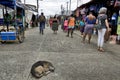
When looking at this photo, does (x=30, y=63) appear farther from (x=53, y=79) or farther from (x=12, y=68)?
(x=53, y=79)

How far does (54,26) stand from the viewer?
67.7 feet

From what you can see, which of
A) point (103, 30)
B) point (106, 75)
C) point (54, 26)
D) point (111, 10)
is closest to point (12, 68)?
point (106, 75)

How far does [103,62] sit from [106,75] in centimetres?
156

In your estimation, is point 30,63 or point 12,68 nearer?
point 12,68

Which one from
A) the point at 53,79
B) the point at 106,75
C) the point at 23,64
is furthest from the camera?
the point at 23,64

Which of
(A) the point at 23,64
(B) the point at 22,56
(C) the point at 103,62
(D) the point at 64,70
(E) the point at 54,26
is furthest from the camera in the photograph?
(E) the point at 54,26

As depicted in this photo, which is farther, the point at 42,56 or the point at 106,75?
the point at 42,56

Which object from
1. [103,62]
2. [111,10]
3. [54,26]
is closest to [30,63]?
[103,62]

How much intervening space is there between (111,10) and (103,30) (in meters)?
7.10

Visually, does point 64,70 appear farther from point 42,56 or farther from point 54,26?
point 54,26

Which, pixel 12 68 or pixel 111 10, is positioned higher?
pixel 111 10

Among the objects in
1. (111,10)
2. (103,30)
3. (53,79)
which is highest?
(111,10)

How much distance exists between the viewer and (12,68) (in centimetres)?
631

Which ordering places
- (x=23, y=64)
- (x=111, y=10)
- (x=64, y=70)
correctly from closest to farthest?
(x=64, y=70), (x=23, y=64), (x=111, y=10)
